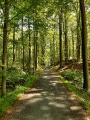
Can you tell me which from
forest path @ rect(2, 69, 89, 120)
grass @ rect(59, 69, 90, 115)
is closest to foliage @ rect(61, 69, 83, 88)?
grass @ rect(59, 69, 90, 115)

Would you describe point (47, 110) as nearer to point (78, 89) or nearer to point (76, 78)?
point (78, 89)

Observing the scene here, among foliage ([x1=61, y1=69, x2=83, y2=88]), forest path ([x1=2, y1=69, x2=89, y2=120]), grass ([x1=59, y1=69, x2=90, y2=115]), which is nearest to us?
forest path ([x1=2, y1=69, x2=89, y2=120])

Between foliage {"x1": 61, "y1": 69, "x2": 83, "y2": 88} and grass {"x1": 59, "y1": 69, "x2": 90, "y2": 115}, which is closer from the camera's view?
grass {"x1": 59, "y1": 69, "x2": 90, "y2": 115}

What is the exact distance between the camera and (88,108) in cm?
575

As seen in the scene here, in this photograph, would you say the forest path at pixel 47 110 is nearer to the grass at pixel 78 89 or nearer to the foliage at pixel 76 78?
the grass at pixel 78 89

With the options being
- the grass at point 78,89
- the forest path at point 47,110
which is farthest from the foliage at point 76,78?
the forest path at point 47,110

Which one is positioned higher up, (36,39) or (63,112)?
(36,39)

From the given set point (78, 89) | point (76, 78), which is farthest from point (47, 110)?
point (76, 78)

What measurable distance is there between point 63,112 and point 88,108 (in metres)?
1.39

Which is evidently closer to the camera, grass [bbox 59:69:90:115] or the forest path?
the forest path

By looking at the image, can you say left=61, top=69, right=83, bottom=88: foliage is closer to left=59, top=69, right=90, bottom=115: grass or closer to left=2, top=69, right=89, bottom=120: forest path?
left=59, top=69, right=90, bottom=115: grass

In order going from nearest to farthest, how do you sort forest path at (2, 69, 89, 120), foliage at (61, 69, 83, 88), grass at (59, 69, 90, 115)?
1. forest path at (2, 69, 89, 120)
2. grass at (59, 69, 90, 115)
3. foliage at (61, 69, 83, 88)

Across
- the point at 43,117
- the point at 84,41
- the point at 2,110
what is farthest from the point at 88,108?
the point at 84,41

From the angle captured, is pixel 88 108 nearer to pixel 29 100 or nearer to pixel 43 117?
pixel 43 117
